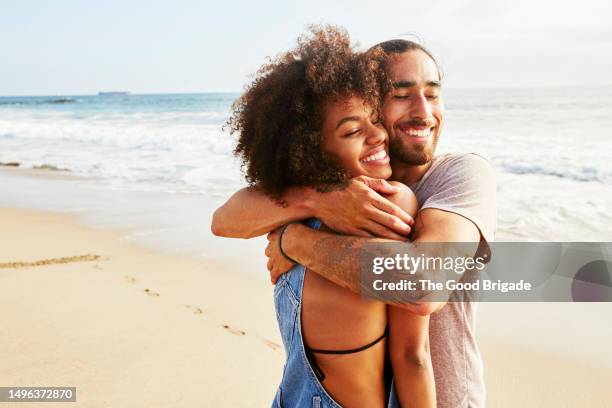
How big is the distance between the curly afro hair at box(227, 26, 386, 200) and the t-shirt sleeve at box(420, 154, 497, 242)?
36 centimetres

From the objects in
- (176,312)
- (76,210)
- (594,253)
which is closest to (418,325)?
(176,312)

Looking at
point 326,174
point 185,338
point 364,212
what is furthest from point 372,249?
point 185,338

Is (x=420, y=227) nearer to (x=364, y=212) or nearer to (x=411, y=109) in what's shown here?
(x=364, y=212)

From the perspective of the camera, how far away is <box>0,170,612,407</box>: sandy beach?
362 centimetres

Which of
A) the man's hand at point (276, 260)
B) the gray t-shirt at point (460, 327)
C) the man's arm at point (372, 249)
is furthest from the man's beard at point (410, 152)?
the man's hand at point (276, 260)

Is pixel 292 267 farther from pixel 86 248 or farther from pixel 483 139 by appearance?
pixel 483 139

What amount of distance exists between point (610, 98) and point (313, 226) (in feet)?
91.2

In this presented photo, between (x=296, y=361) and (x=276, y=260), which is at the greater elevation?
(x=276, y=260)

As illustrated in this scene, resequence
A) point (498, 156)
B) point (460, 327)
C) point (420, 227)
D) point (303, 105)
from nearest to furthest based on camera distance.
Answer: point (420, 227)
point (460, 327)
point (303, 105)
point (498, 156)

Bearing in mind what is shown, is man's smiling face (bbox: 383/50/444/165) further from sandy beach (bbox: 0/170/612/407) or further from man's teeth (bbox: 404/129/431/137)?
sandy beach (bbox: 0/170/612/407)

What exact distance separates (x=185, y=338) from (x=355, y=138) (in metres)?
2.90

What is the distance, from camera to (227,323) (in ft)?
15.0

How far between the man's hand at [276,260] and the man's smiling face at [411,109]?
615 millimetres

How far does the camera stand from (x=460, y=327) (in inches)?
71.8
